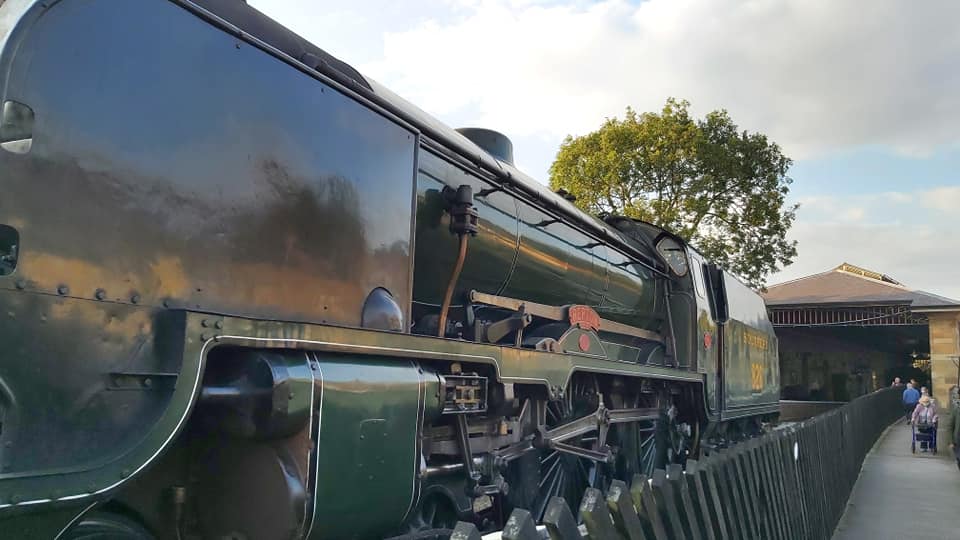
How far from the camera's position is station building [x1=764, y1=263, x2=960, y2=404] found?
70.3ft

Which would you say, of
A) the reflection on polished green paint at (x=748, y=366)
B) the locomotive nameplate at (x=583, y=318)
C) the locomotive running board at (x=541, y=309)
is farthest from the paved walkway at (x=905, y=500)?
the locomotive nameplate at (x=583, y=318)

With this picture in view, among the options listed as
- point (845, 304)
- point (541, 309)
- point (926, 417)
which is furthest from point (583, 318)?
point (845, 304)

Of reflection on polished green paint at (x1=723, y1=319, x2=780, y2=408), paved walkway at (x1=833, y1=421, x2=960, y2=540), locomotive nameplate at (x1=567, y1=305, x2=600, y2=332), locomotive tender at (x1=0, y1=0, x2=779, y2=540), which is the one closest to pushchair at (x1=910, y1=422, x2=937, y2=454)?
paved walkway at (x1=833, y1=421, x2=960, y2=540)

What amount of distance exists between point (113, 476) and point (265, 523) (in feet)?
2.30

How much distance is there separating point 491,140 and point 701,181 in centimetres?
1655

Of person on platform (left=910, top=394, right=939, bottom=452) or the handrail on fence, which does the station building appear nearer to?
person on platform (left=910, top=394, right=939, bottom=452)

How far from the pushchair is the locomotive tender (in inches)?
508

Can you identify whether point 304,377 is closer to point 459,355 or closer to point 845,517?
point 459,355

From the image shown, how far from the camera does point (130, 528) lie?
7.72 ft

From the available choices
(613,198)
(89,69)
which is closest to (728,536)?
(89,69)

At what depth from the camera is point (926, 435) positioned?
565 inches

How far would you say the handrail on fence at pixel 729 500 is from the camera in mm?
2150

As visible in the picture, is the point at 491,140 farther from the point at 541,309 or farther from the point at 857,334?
the point at 857,334

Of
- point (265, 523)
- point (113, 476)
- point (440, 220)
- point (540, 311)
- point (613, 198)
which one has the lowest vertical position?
point (265, 523)
